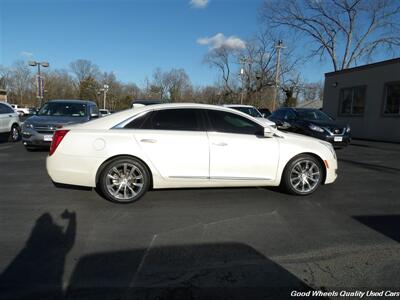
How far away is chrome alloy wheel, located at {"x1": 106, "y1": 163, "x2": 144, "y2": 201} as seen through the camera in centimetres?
529

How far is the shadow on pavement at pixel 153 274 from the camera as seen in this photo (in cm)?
289

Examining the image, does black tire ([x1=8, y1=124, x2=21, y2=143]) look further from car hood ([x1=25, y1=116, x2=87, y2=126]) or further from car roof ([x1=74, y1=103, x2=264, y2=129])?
car roof ([x1=74, y1=103, x2=264, y2=129])

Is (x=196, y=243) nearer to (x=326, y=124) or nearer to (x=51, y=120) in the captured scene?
(x=51, y=120)

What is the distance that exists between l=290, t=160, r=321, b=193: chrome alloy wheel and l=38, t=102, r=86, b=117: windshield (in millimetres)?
7245

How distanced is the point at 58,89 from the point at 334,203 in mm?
73539

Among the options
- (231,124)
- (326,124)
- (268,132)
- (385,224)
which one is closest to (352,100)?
(326,124)

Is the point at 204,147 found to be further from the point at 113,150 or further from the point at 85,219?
the point at 85,219

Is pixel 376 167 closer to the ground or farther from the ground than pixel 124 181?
closer to the ground

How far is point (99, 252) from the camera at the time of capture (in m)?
3.64

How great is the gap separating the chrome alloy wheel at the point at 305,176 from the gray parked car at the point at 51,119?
619 cm

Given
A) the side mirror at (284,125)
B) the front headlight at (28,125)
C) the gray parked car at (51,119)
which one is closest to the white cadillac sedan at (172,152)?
the gray parked car at (51,119)

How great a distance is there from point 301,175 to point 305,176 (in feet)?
0.26

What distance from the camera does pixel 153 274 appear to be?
3193 millimetres

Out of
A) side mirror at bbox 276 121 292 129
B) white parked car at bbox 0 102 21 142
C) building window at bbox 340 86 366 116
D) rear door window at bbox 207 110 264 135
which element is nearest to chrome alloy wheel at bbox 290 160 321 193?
rear door window at bbox 207 110 264 135
